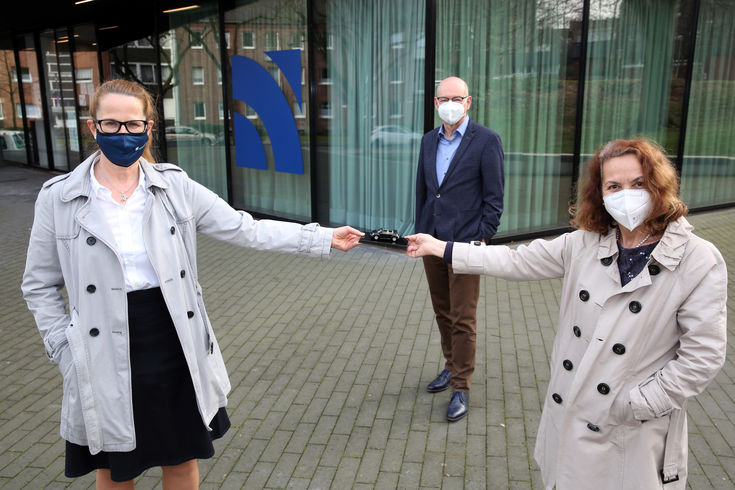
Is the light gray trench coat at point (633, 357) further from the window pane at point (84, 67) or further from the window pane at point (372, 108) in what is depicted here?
the window pane at point (84, 67)

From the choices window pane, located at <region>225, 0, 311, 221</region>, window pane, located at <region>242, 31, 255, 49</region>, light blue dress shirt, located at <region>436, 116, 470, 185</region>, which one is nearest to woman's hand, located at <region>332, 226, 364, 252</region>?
light blue dress shirt, located at <region>436, 116, 470, 185</region>

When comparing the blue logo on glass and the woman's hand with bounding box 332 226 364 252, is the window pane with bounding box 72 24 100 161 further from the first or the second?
the woman's hand with bounding box 332 226 364 252

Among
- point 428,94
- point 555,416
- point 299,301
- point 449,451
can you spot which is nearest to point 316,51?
point 428,94

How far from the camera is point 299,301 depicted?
260 inches

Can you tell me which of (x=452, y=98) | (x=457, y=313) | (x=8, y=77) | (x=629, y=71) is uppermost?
(x=8, y=77)

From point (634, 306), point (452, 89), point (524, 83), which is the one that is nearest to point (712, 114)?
point (524, 83)

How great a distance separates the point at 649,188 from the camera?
7.38 ft

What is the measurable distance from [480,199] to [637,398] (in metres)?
2.10

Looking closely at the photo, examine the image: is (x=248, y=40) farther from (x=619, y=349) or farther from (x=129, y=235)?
(x=619, y=349)

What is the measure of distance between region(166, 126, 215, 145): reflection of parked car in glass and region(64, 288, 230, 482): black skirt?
9.09 meters

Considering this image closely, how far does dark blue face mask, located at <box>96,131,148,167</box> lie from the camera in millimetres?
2453

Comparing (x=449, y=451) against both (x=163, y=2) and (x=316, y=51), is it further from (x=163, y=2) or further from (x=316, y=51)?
(x=163, y=2)

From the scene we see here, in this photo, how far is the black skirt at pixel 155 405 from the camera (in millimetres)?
2494

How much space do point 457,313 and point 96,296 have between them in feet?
7.75
